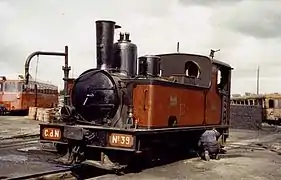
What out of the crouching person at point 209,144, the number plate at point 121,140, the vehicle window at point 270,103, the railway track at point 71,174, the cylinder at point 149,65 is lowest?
the railway track at point 71,174

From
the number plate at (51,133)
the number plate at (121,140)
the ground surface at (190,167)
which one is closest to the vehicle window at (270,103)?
the ground surface at (190,167)

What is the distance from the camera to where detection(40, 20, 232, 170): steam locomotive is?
927 centimetres

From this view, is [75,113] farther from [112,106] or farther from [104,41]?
[104,41]

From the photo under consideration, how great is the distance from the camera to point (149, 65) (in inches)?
429

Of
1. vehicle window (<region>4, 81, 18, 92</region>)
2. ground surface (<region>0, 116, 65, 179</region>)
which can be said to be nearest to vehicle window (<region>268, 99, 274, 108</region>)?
vehicle window (<region>4, 81, 18, 92</region>)

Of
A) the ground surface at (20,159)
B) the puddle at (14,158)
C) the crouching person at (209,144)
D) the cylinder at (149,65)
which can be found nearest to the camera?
the ground surface at (20,159)

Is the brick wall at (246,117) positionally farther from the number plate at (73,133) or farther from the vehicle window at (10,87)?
the number plate at (73,133)

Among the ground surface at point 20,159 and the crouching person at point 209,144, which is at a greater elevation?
the crouching person at point 209,144

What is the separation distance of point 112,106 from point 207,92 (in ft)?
12.7

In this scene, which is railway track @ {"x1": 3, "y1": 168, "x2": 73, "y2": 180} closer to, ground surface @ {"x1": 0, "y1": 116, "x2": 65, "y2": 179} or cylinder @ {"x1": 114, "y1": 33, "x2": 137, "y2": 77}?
ground surface @ {"x1": 0, "y1": 116, "x2": 65, "y2": 179}

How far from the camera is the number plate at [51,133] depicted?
32.1ft

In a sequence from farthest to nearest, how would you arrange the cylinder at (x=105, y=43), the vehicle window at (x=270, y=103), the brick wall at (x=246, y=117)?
the vehicle window at (x=270, y=103), the brick wall at (x=246, y=117), the cylinder at (x=105, y=43)

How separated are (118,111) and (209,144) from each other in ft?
11.7

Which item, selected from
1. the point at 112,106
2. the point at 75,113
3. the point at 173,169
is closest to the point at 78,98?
the point at 75,113
